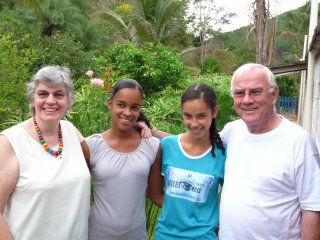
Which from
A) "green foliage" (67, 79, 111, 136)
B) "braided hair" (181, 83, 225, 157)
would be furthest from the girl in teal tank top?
"green foliage" (67, 79, 111, 136)

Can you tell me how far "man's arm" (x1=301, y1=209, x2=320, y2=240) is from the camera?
224cm

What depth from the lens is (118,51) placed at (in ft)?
38.4

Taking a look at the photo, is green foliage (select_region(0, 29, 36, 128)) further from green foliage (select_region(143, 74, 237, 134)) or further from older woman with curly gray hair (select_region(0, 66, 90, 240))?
older woman with curly gray hair (select_region(0, 66, 90, 240))

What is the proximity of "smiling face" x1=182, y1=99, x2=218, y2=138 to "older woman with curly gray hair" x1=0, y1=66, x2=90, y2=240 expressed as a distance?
72 centimetres

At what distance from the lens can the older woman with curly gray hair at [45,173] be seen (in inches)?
90.1

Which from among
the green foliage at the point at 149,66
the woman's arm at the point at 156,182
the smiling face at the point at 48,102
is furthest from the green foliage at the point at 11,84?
the smiling face at the point at 48,102

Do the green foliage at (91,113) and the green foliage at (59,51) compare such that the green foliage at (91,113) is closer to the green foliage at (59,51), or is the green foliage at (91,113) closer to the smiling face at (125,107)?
the smiling face at (125,107)

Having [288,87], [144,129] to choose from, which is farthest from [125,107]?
[288,87]

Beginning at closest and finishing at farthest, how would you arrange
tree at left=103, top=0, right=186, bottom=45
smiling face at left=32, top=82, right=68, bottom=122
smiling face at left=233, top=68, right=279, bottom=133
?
smiling face at left=233, top=68, right=279, bottom=133
smiling face at left=32, top=82, right=68, bottom=122
tree at left=103, top=0, right=186, bottom=45

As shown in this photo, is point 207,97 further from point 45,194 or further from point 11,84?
point 11,84

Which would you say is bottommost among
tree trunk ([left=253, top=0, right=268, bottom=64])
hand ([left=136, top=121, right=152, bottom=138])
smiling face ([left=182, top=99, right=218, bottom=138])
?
hand ([left=136, top=121, right=152, bottom=138])

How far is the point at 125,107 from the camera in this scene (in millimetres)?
2695

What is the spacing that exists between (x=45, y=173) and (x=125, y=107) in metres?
0.67

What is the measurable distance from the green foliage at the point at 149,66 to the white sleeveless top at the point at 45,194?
828 centimetres
